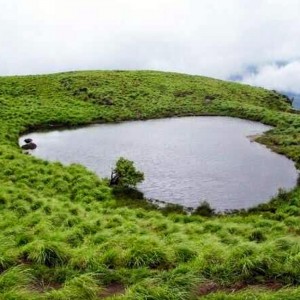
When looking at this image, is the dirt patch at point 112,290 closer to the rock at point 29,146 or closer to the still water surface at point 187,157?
the still water surface at point 187,157

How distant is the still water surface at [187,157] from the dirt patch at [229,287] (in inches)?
683

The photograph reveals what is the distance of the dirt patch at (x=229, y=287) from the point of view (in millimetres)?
10468

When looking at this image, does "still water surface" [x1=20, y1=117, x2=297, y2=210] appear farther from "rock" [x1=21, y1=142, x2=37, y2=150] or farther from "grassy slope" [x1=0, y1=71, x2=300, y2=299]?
"grassy slope" [x1=0, y1=71, x2=300, y2=299]

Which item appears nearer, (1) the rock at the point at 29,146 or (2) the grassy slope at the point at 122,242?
(2) the grassy slope at the point at 122,242

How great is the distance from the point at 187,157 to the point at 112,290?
1240 inches

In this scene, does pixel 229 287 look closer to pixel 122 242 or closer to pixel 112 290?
pixel 112 290

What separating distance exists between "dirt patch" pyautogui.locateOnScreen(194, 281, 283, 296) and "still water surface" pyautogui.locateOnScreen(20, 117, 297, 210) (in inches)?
683

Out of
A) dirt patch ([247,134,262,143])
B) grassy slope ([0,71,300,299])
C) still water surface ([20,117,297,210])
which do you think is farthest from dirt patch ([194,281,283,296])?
dirt patch ([247,134,262,143])

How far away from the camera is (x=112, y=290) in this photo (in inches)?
428

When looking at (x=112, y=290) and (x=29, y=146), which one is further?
(x=29, y=146)

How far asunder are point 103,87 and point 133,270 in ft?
250

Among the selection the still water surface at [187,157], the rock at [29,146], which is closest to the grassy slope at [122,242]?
the rock at [29,146]

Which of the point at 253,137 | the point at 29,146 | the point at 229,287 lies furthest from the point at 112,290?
the point at 253,137

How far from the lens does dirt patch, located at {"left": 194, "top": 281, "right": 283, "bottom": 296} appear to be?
412 inches
